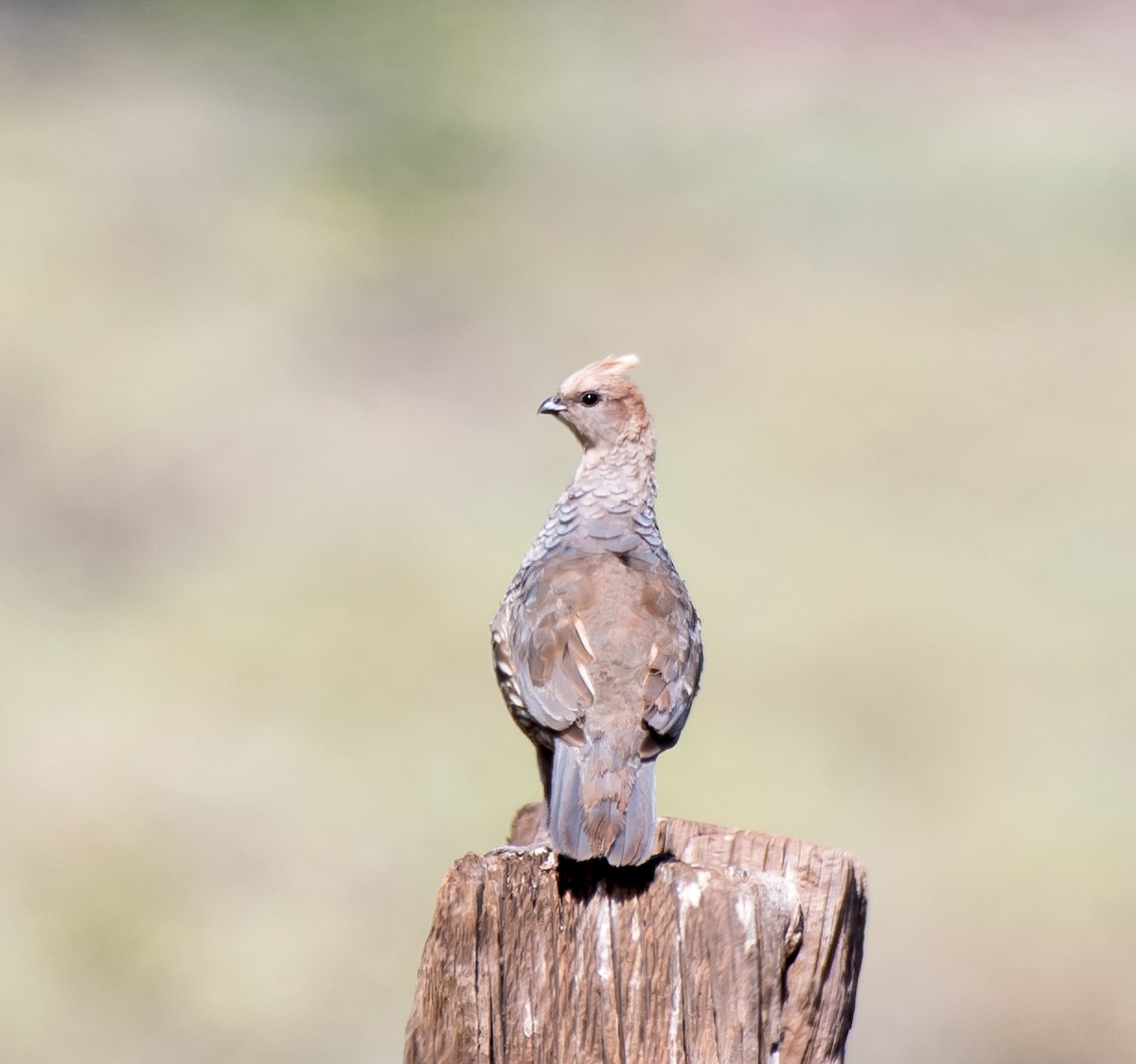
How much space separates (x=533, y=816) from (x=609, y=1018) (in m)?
1.43

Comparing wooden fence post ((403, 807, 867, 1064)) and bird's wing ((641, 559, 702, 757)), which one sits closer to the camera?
wooden fence post ((403, 807, 867, 1064))

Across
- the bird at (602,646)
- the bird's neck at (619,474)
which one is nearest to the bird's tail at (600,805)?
the bird at (602,646)

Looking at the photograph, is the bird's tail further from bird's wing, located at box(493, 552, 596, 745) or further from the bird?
bird's wing, located at box(493, 552, 596, 745)

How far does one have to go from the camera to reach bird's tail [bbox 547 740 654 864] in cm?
339

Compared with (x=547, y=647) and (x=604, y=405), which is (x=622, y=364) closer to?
(x=604, y=405)

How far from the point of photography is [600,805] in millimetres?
3562

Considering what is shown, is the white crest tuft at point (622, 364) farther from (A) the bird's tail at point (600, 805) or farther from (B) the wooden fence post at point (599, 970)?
(B) the wooden fence post at point (599, 970)

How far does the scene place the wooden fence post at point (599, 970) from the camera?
3.02m

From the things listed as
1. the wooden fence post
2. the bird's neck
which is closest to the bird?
the bird's neck

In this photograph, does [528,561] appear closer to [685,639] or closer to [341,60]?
[685,639]

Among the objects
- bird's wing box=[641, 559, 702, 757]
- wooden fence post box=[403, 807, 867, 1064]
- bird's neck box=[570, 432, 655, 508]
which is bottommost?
wooden fence post box=[403, 807, 867, 1064]

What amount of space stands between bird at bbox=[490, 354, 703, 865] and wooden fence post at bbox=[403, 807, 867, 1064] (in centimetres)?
25

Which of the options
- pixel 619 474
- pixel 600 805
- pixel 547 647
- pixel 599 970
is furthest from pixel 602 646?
pixel 599 970

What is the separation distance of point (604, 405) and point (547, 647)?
123 cm
